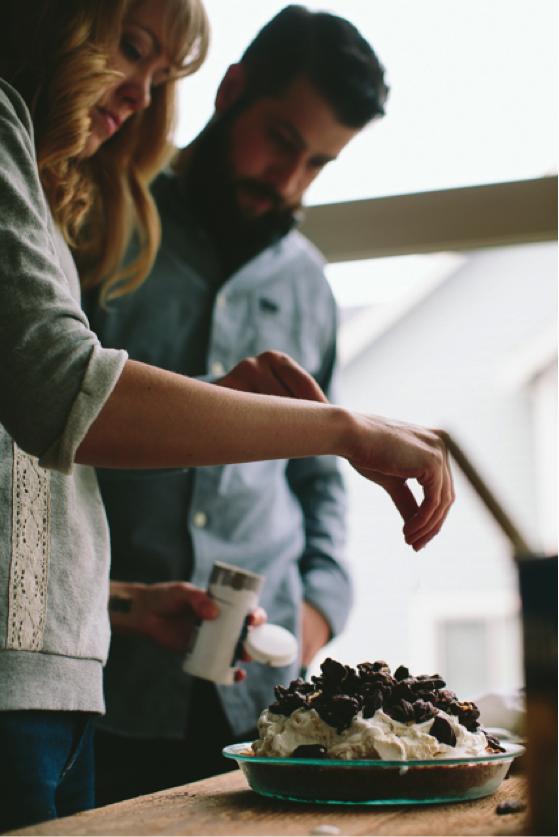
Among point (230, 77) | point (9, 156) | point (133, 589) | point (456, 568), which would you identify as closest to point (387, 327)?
point (456, 568)

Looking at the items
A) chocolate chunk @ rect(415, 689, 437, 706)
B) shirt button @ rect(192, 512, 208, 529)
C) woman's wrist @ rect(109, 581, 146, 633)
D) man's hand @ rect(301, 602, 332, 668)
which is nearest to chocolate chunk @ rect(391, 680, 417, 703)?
chocolate chunk @ rect(415, 689, 437, 706)

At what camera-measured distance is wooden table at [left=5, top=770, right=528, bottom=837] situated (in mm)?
598

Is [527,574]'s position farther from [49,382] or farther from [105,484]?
[105,484]

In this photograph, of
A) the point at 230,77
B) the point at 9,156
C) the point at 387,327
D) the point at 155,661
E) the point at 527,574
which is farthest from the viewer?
the point at 387,327

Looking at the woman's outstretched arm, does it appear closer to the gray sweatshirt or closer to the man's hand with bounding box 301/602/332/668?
the gray sweatshirt

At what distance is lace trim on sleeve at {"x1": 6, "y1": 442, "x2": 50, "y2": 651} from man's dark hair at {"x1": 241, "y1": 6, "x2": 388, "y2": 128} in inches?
45.3

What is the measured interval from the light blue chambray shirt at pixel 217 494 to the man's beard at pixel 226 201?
0.04 metres

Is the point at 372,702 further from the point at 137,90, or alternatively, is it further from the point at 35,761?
the point at 137,90

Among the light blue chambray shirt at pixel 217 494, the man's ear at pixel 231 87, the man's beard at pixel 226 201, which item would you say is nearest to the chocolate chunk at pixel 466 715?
the light blue chambray shirt at pixel 217 494

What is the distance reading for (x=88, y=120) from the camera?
37.0 inches

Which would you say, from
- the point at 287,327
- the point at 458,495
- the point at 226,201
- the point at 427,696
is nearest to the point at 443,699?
the point at 427,696

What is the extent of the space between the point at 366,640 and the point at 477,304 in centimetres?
203

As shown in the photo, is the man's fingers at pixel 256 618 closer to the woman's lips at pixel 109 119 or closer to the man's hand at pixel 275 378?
the man's hand at pixel 275 378

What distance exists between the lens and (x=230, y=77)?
5.73ft
